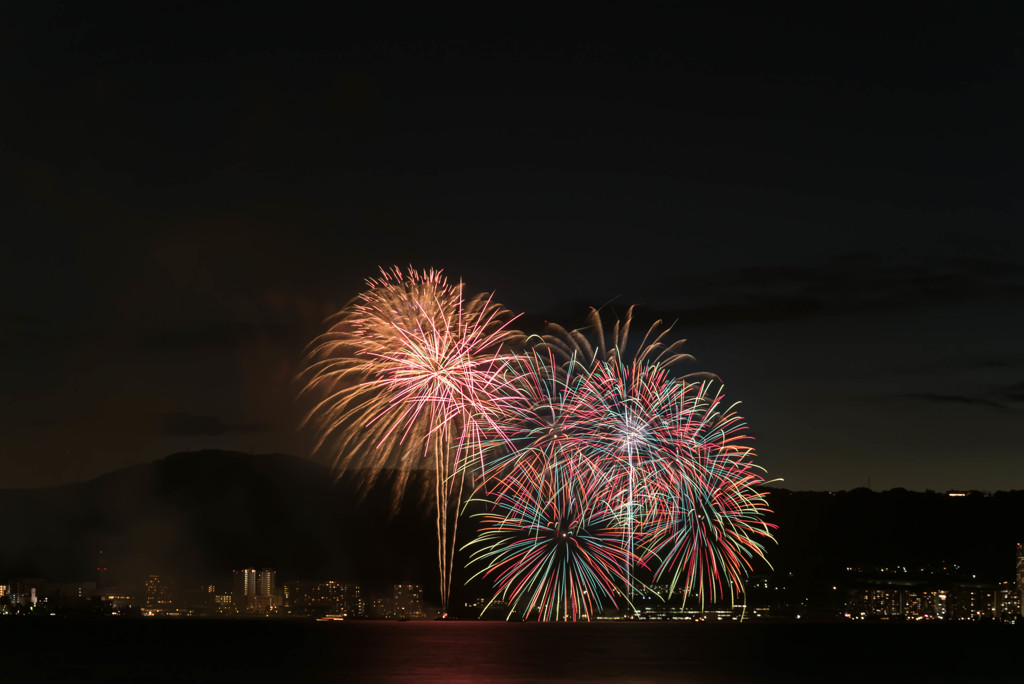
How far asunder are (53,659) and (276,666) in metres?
23.0

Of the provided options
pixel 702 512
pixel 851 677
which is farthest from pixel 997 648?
pixel 702 512

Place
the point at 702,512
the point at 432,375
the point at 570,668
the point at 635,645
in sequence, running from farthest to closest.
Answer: the point at 635,645
the point at 570,668
the point at 702,512
the point at 432,375

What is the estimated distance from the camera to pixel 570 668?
3270 inches

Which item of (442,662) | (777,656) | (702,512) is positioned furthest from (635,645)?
(702,512)

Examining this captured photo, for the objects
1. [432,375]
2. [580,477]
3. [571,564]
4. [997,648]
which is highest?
[432,375]

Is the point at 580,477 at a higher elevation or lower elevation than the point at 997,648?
higher

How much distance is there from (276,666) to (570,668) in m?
25.8

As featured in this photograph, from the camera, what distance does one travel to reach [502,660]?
93312mm

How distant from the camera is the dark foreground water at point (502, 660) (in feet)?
256

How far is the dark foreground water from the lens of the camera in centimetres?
7812

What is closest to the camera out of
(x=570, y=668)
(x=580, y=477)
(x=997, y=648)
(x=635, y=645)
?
(x=580, y=477)

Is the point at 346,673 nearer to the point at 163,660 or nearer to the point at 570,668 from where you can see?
the point at 570,668

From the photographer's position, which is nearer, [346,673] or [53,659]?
[346,673]

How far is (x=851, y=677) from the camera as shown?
83.2 metres
